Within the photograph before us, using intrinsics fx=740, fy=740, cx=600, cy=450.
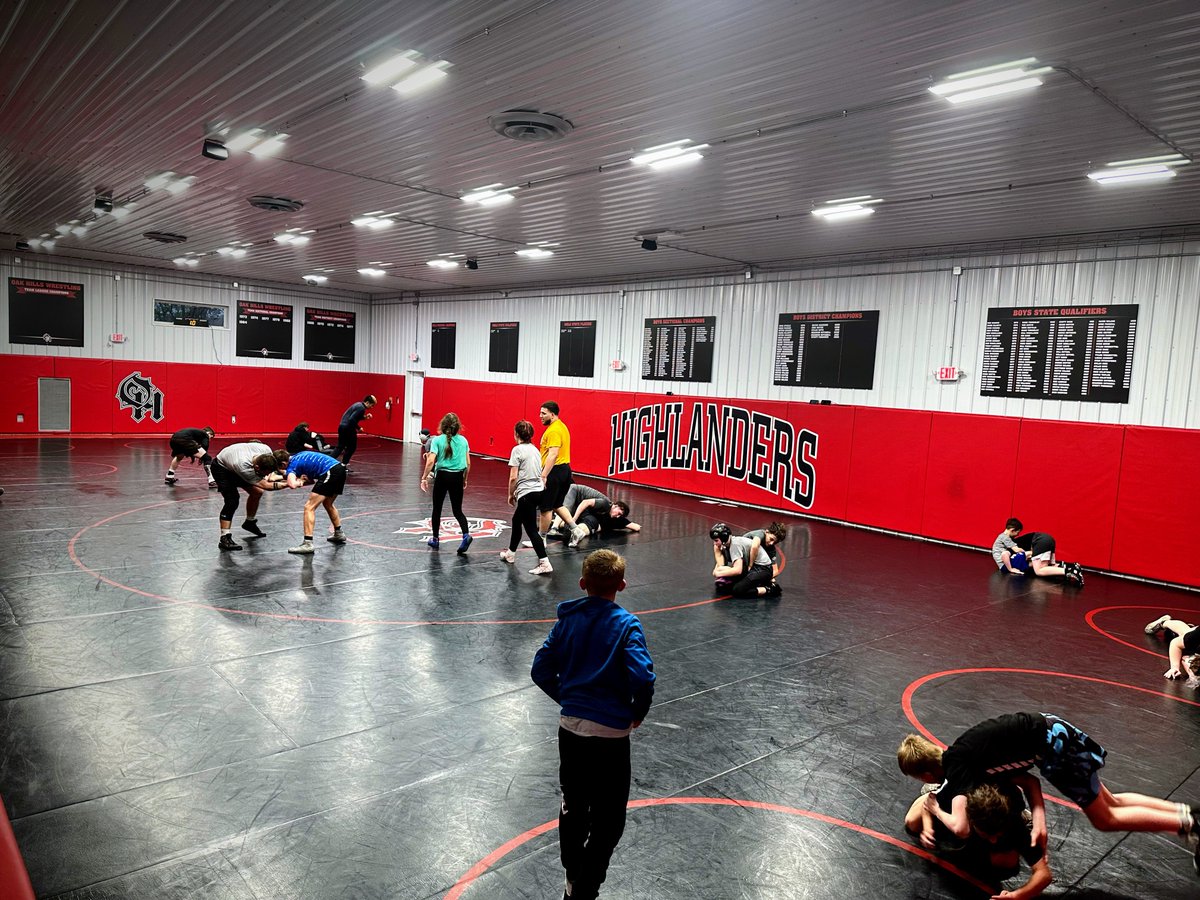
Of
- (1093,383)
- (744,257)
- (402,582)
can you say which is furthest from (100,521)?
(1093,383)

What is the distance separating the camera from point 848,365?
14.8 metres

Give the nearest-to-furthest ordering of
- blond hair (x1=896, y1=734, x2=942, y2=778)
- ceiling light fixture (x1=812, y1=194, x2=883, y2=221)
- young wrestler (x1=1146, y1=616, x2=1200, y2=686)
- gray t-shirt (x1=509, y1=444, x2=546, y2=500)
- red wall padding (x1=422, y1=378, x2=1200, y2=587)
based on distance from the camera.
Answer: blond hair (x1=896, y1=734, x2=942, y2=778) → young wrestler (x1=1146, y1=616, x2=1200, y2=686) → gray t-shirt (x1=509, y1=444, x2=546, y2=500) → ceiling light fixture (x1=812, y1=194, x2=883, y2=221) → red wall padding (x1=422, y1=378, x2=1200, y2=587)

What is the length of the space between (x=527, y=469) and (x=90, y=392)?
1961 centimetres

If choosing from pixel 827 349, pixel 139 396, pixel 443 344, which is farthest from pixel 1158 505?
pixel 139 396

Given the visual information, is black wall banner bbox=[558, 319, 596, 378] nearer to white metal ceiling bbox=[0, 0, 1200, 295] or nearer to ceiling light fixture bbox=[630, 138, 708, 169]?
white metal ceiling bbox=[0, 0, 1200, 295]

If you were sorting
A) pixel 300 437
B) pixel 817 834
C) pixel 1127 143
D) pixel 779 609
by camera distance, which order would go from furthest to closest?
pixel 300 437 → pixel 779 609 → pixel 1127 143 → pixel 817 834

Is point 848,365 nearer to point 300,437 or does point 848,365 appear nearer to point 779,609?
point 779,609

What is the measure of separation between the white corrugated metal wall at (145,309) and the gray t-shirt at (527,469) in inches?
767

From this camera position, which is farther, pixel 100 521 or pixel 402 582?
pixel 100 521

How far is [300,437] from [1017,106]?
14.9 metres

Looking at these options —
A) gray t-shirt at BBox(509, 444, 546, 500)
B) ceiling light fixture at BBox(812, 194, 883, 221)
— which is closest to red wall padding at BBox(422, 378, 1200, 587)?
ceiling light fixture at BBox(812, 194, 883, 221)

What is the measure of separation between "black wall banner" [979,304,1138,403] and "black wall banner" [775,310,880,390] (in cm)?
220

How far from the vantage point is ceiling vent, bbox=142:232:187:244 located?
1702cm

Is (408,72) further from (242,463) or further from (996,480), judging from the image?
(996,480)
